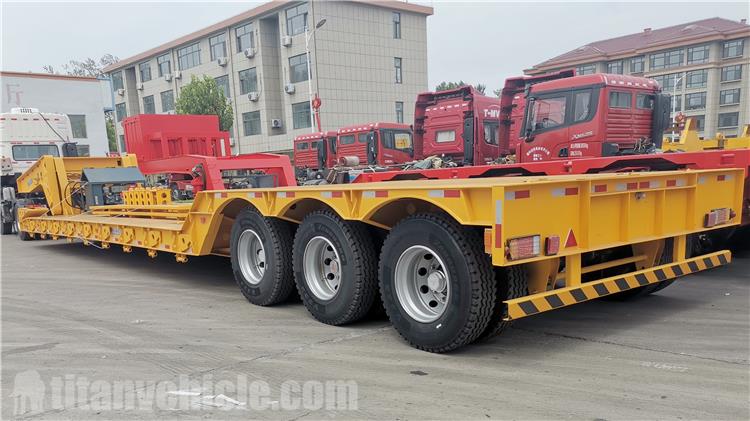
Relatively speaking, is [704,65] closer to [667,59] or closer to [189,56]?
[667,59]

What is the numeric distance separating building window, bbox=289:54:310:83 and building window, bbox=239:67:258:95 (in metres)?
3.89

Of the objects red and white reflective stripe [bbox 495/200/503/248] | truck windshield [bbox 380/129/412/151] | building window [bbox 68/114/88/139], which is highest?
building window [bbox 68/114/88/139]

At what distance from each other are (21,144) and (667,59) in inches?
2524

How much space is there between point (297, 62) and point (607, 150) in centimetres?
3131

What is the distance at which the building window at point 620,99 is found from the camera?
7684 millimetres

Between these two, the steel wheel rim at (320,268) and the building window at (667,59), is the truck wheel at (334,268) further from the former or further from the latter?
the building window at (667,59)

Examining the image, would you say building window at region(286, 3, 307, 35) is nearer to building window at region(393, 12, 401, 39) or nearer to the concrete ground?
building window at region(393, 12, 401, 39)

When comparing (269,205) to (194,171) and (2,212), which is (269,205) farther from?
(2,212)

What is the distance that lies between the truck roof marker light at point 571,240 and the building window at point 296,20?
111 ft

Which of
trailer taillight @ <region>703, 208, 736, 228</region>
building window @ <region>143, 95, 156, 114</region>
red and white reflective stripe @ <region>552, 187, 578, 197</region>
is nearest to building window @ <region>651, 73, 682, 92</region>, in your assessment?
building window @ <region>143, 95, 156, 114</region>

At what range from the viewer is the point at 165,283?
24.0ft

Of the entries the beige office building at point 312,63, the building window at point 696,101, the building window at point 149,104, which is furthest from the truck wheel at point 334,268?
the building window at point 696,101

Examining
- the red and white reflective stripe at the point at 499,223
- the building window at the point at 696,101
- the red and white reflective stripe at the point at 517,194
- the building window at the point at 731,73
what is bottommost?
the red and white reflective stripe at the point at 499,223

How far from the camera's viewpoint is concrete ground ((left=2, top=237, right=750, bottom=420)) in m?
3.32
